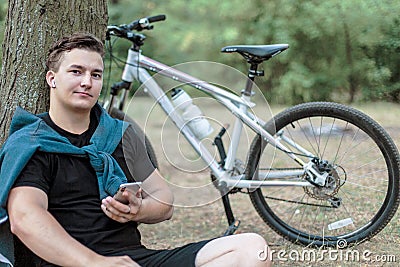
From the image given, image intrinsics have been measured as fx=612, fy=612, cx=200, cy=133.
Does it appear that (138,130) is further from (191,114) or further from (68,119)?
(68,119)

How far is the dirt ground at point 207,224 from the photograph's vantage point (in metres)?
2.85

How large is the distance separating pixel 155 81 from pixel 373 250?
1.40m

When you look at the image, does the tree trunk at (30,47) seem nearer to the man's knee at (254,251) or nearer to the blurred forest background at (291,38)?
the man's knee at (254,251)

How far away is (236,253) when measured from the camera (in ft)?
6.57

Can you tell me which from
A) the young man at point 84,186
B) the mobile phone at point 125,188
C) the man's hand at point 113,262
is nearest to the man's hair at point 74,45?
the young man at point 84,186

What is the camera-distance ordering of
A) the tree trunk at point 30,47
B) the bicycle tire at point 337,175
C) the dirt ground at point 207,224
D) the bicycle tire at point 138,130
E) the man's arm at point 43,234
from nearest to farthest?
the man's arm at point 43,234 < the tree trunk at point 30,47 < the dirt ground at point 207,224 < the bicycle tire at point 337,175 < the bicycle tire at point 138,130

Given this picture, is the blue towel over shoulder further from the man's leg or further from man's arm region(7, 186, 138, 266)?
the man's leg

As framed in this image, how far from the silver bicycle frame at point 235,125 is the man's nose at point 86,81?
99 centimetres

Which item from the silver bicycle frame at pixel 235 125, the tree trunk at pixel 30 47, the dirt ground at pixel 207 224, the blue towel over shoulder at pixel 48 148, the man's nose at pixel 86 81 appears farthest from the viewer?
the silver bicycle frame at pixel 235 125

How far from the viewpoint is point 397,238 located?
3025 mm

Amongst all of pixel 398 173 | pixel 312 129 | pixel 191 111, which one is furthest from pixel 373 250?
pixel 191 111

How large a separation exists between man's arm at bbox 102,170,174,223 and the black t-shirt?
2.0 inches

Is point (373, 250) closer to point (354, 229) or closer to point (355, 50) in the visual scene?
point (354, 229)

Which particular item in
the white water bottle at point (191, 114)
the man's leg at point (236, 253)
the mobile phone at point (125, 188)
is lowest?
the man's leg at point (236, 253)
